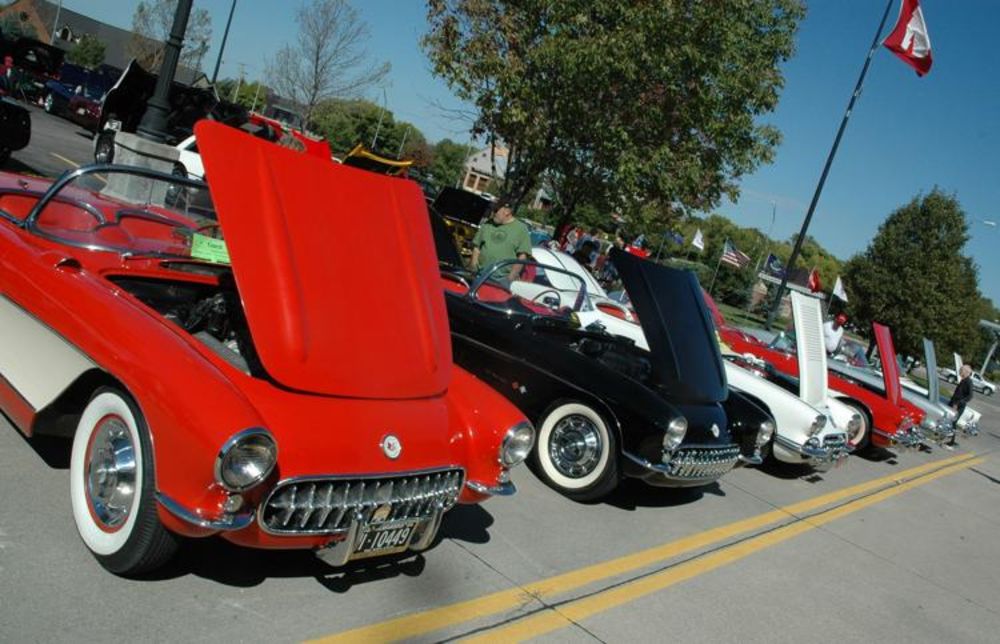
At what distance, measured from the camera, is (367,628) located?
3.17m

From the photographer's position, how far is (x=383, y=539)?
10.5 ft

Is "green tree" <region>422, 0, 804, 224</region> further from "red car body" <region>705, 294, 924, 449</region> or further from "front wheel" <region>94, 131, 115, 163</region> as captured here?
"front wheel" <region>94, 131, 115, 163</region>

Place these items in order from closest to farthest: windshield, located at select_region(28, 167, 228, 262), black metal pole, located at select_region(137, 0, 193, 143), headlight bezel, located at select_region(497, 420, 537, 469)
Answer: headlight bezel, located at select_region(497, 420, 537, 469), windshield, located at select_region(28, 167, 228, 262), black metal pole, located at select_region(137, 0, 193, 143)

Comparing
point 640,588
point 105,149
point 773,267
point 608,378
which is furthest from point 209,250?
point 773,267

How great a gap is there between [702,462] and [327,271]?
3251 millimetres

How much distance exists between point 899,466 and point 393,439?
35.1ft

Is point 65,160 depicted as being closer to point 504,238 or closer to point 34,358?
point 504,238

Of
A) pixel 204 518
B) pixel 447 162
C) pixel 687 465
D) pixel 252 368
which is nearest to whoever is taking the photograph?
pixel 204 518

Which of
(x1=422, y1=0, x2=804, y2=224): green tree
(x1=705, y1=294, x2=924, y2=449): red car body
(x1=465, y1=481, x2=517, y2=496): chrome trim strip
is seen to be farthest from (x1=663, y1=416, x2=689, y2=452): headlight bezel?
(x1=422, y1=0, x2=804, y2=224): green tree

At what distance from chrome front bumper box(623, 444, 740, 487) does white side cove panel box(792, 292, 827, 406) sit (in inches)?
125

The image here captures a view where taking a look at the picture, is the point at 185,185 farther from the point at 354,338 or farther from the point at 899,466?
the point at 899,466

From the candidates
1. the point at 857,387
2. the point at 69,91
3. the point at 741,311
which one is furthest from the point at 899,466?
the point at 741,311

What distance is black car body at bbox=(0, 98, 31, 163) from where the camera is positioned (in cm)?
1131

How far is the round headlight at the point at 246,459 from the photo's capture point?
2.76 m
